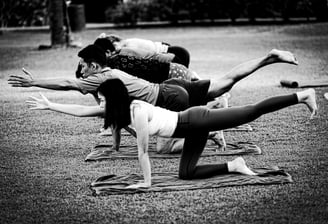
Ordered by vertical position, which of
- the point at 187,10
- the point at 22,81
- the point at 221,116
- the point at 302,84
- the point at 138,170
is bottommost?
the point at 187,10

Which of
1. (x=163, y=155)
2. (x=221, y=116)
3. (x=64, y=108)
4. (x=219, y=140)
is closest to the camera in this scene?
(x=221, y=116)

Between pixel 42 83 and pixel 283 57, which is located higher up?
pixel 283 57

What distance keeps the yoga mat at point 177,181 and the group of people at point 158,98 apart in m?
0.09

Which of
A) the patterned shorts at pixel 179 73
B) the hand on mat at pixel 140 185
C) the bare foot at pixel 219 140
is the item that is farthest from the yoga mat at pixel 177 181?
the patterned shorts at pixel 179 73

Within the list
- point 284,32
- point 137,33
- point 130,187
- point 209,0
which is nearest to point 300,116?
point 130,187

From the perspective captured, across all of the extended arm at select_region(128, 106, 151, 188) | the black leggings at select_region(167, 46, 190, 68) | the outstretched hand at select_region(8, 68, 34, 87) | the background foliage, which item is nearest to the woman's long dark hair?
the extended arm at select_region(128, 106, 151, 188)

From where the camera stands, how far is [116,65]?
348 inches

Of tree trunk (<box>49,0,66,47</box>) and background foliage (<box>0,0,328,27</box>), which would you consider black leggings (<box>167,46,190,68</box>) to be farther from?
background foliage (<box>0,0,328,27</box>)

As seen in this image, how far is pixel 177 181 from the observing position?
255 inches

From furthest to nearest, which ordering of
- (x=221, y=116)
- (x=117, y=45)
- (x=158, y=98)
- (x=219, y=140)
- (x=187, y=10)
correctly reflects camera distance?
(x=187, y=10) → (x=117, y=45) → (x=219, y=140) → (x=158, y=98) → (x=221, y=116)

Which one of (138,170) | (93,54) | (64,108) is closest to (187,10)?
(93,54)

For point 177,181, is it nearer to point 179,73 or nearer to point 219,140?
point 219,140

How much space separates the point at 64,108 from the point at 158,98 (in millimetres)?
1117

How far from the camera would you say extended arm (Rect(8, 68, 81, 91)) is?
7258mm
